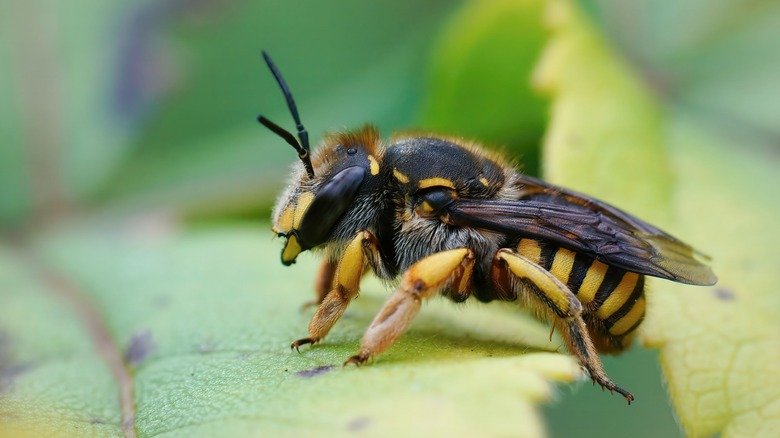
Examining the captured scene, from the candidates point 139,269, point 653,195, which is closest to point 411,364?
point 653,195

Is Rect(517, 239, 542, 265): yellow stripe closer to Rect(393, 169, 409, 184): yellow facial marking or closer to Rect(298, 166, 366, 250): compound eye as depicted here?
Rect(393, 169, 409, 184): yellow facial marking

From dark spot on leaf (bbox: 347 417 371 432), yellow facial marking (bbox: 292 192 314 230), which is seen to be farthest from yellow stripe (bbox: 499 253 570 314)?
dark spot on leaf (bbox: 347 417 371 432)

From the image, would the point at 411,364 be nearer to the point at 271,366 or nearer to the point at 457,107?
the point at 271,366

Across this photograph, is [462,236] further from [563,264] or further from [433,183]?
[563,264]

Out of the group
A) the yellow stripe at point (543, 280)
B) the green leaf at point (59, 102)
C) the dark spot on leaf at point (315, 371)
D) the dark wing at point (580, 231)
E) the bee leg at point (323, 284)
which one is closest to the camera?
the dark spot on leaf at point (315, 371)

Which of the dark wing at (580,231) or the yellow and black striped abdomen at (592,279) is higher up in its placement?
the dark wing at (580,231)

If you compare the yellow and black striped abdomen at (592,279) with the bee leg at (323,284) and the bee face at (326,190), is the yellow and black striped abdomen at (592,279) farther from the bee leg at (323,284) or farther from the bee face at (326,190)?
the bee leg at (323,284)

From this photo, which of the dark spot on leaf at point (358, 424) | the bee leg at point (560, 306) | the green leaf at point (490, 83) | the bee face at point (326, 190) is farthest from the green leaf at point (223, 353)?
the green leaf at point (490, 83)
